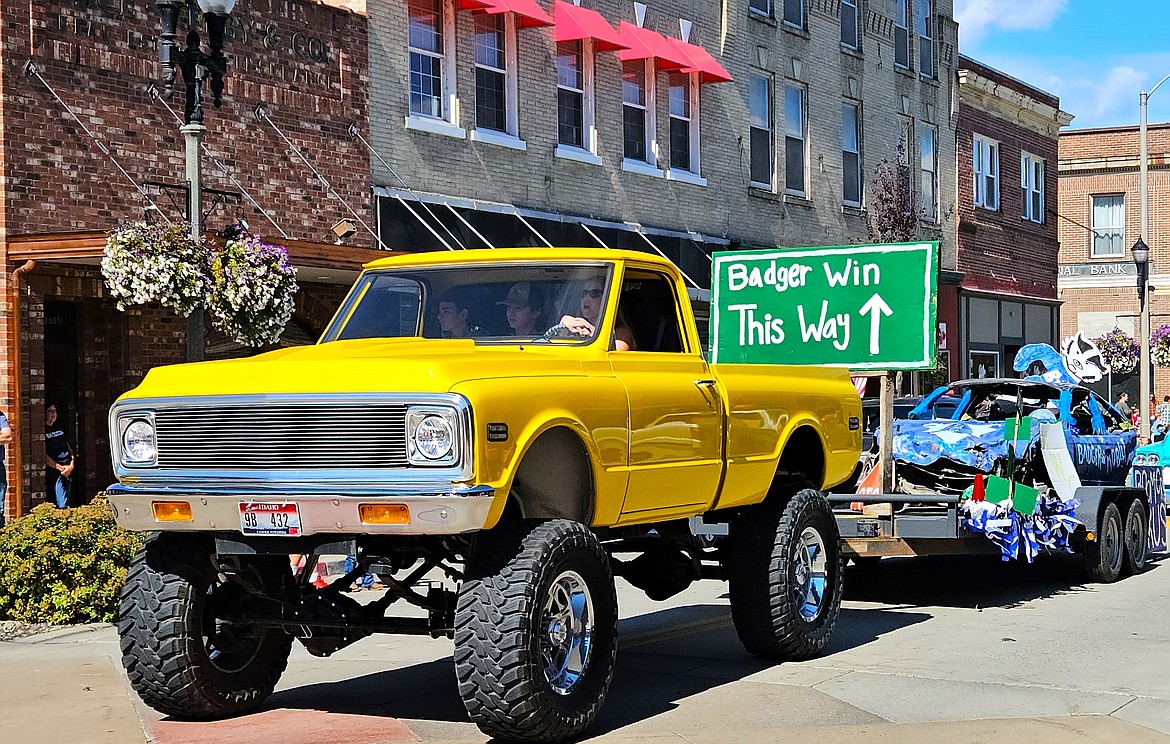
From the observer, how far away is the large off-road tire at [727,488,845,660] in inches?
367

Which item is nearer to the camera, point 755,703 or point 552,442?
point 552,442

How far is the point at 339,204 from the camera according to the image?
18891 mm

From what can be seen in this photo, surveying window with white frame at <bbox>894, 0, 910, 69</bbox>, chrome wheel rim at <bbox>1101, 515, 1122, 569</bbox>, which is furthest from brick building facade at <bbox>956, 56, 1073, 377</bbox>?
chrome wheel rim at <bbox>1101, 515, 1122, 569</bbox>

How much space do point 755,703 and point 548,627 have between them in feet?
5.37

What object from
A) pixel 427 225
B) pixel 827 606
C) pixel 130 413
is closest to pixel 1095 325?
pixel 427 225

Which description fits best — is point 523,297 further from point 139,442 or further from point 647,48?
point 647,48

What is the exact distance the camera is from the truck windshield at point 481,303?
8.51 m

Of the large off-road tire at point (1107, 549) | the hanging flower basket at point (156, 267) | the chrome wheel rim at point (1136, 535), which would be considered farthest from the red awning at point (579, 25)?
the large off-road tire at point (1107, 549)

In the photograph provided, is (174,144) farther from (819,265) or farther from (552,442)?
(552,442)

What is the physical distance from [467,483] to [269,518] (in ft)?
3.07

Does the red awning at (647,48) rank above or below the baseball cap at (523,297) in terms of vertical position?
above

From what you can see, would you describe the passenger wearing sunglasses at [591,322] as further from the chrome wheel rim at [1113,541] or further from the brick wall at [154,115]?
the brick wall at [154,115]

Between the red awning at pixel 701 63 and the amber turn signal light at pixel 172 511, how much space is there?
18.4 m

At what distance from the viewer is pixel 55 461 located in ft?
52.2
